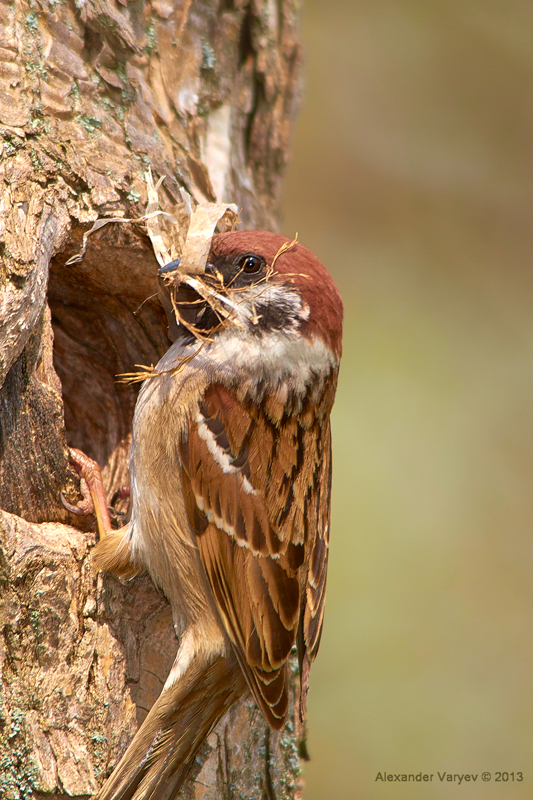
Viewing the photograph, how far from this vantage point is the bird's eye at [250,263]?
2.05m

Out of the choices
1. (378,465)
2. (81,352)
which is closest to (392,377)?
(378,465)

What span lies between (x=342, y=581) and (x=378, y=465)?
0.78 metres

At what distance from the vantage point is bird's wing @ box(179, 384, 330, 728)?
1992 mm

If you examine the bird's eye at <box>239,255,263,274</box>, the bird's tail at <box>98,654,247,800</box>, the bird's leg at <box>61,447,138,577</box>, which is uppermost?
the bird's eye at <box>239,255,263,274</box>

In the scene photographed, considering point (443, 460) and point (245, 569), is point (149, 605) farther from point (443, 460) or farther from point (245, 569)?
point (443, 460)

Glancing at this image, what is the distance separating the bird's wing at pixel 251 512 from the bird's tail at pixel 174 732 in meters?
0.15

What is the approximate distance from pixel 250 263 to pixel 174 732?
1343 millimetres

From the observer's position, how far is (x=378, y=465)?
15.3 feet

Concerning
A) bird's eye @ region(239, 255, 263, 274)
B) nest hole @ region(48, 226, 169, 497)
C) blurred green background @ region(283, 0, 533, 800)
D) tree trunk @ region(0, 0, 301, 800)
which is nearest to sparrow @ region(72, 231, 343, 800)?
bird's eye @ region(239, 255, 263, 274)

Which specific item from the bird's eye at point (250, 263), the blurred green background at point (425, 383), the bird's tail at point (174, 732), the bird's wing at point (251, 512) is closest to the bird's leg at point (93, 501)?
the bird's wing at point (251, 512)

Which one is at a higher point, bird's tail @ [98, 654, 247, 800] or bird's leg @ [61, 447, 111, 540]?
bird's leg @ [61, 447, 111, 540]

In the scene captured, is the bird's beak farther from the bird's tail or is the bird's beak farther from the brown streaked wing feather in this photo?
the bird's tail

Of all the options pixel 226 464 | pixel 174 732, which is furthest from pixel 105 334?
pixel 174 732

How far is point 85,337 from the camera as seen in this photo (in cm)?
259
